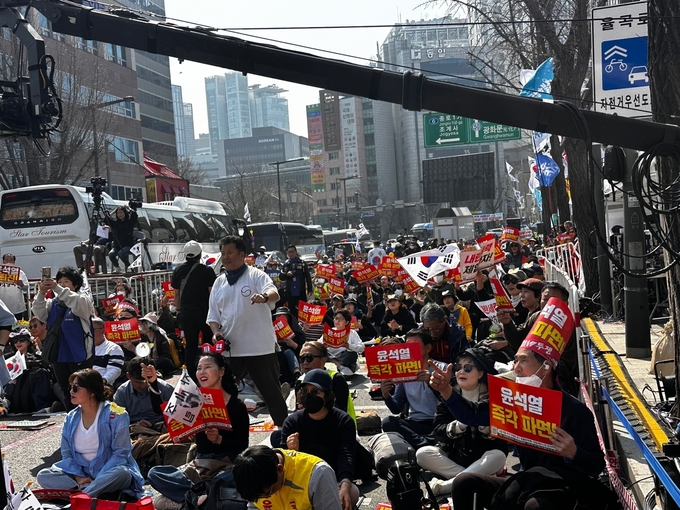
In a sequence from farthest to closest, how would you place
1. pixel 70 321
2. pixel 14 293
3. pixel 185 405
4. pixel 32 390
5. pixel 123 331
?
1. pixel 14 293
2. pixel 123 331
3. pixel 32 390
4. pixel 70 321
5. pixel 185 405

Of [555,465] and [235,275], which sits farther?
[235,275]

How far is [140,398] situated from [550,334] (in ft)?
14.8

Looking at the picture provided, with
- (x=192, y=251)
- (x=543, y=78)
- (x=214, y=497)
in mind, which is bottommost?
(x=214, y=497)

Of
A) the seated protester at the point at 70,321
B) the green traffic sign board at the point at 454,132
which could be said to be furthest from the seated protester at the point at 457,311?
the green traffic sign board at the point at 454,132

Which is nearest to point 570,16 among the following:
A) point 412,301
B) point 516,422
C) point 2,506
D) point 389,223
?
point 412,301

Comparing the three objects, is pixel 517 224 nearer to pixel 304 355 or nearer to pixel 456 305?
pixel 456 305

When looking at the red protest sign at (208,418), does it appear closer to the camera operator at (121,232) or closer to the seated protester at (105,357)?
the seated protester at (105,357)

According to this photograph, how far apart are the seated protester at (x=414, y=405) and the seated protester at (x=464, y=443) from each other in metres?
0.52

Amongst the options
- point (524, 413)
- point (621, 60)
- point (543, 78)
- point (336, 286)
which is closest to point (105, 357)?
point (524, 413)

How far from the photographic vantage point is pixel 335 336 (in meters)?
12.0

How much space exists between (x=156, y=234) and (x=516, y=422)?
67.7 feet

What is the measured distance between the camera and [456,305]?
11.6 m

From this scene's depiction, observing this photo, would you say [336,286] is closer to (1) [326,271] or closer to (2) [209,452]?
(1) [326,271]

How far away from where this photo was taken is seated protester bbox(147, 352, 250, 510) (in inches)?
233
